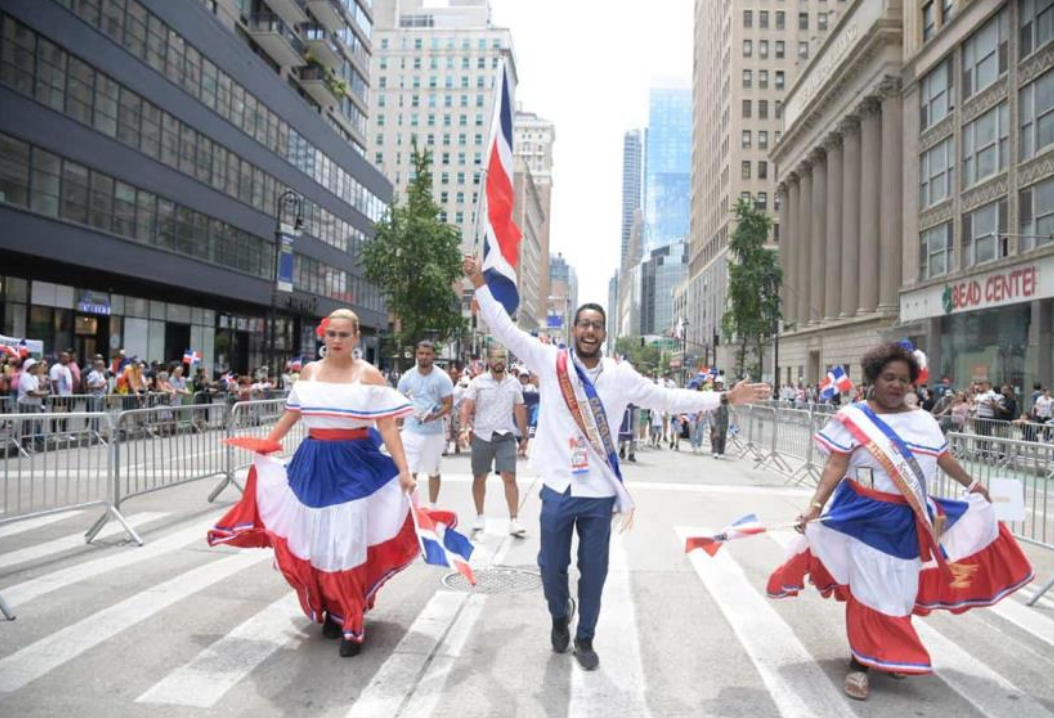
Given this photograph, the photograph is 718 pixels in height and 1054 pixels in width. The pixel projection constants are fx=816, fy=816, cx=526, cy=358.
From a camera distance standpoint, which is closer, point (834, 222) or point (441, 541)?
point (441, 541)

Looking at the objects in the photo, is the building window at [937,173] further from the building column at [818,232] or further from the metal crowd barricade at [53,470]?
the metal crowd barricade at [53,470]

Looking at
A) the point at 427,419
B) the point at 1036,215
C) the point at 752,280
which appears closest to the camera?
the point at 427,419

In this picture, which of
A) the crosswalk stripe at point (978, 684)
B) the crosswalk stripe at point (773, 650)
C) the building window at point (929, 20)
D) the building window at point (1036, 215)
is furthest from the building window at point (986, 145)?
the crosswalk stripe at point (978, 684)

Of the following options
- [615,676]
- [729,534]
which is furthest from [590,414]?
[615,676]

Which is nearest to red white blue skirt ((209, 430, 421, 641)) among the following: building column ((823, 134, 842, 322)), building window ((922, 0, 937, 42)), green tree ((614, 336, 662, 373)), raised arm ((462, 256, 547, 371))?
raised arm ((462, 256, 547, 371))

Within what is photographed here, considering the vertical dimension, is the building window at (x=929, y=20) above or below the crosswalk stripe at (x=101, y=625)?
above

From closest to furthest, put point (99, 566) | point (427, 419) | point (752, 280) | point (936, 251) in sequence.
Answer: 1. point (99, 566)
2. point (427, 419)
3. point (936, 251)
4. point (752, 280)

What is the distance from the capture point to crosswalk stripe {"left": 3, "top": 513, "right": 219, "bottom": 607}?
19.4ft

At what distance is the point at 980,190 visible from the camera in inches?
1264

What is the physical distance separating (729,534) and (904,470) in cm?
102

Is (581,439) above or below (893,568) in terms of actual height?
above

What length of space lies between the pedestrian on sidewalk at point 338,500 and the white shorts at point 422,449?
3261mm

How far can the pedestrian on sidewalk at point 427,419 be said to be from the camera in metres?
8.54

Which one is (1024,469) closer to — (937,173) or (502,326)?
(502,326)
